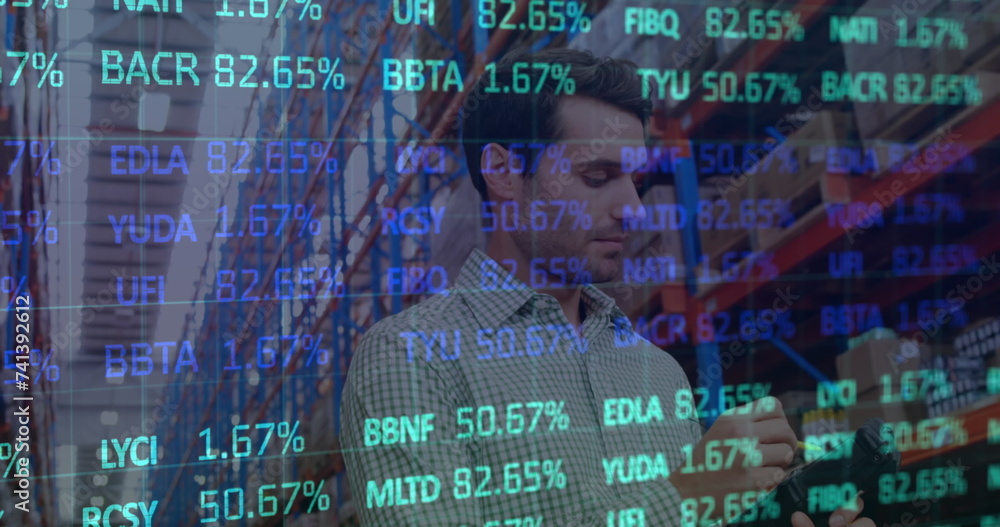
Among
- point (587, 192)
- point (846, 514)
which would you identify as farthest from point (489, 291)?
point (846, 514)

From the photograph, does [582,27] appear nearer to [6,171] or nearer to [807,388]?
[807,388]

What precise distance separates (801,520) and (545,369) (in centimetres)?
29

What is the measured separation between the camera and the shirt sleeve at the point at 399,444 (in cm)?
88

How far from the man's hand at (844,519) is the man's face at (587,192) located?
0.30 meters

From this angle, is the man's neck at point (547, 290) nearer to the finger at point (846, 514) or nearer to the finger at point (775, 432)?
the finger at point (775, 432)

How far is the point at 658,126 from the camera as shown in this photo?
104cm

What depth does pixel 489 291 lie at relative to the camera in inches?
37.7

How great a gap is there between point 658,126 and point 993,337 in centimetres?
47

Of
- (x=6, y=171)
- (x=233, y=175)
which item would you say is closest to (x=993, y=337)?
(x=233, y=175)

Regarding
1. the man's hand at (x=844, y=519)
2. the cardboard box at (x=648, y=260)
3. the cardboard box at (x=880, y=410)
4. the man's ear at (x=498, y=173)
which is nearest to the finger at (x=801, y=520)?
the man's hand at (x=844, y=519)

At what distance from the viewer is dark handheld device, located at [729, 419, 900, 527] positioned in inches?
38.6

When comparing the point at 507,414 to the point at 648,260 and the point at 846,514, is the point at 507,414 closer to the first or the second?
the point at 648,260

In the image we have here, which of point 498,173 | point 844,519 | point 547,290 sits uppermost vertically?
point 498,173
